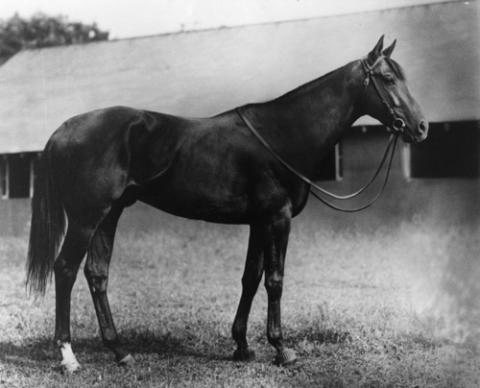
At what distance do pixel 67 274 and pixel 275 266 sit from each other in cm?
178

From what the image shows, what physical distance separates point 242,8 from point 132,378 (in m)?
3.94

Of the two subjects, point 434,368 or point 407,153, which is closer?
point 434,368

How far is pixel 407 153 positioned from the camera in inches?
370

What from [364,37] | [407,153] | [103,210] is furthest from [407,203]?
[103,210]

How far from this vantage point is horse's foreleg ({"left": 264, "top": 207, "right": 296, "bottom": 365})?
15.5 feet

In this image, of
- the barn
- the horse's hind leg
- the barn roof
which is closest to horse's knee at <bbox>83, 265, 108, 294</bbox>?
the horse's hind leg

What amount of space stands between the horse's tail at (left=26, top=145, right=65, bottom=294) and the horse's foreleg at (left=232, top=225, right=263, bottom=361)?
1.71 metres

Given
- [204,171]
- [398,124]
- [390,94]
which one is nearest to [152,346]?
[204,171]

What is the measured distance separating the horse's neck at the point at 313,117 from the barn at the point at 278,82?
191 centimetres

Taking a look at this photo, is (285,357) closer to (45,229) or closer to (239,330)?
(239,330)

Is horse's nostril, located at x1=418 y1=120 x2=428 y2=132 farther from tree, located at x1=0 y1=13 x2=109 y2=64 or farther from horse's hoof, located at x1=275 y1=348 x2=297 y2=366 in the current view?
tree, located at x1=0 y1=13 x2=109 y2=64

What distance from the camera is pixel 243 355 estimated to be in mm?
4941

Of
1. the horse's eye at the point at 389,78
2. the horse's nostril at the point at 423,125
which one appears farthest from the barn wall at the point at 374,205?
the horse's eye at the point at 389,78

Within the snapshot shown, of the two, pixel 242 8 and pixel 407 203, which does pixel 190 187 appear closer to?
pixel 242 8
